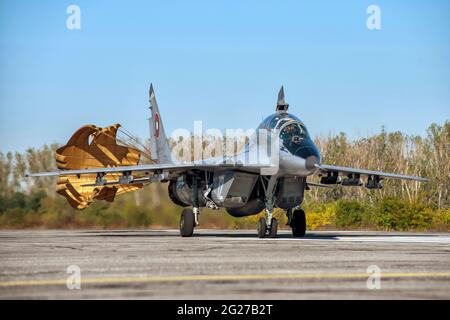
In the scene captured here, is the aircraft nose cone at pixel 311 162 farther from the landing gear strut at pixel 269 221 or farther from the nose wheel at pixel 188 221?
the nose wheel at pixel 188 221

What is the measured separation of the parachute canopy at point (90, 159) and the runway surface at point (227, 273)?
16775 millimetres

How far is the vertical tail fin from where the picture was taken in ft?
116

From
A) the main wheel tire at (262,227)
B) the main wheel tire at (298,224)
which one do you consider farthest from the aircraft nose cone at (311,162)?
the main wheel tire at (298,224)

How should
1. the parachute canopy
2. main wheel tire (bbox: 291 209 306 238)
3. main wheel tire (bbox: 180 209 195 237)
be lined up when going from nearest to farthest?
main wheel tire (bbox: 291 209 306 238) < main wheel tire (bbox: 180 209 195 237) < the parachute canopy

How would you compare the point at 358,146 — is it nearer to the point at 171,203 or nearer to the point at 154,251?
the point at 171,203

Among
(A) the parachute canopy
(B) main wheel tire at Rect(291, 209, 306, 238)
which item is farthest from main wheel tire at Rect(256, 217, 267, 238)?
(A) the parachute canopy

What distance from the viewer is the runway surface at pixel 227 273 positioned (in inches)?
399

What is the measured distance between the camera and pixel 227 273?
1255cm

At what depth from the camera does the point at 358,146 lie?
235ft

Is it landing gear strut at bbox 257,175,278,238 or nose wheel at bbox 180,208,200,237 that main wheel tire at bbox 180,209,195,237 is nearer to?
nose wheel at bbox 180,208,200,237

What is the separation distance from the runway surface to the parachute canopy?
16.8 m

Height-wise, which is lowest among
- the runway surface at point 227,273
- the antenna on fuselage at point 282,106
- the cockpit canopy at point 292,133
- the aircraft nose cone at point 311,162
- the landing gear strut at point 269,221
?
the runway surface at point 227,273
